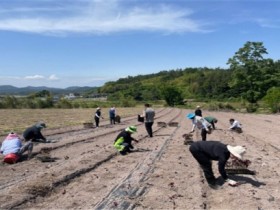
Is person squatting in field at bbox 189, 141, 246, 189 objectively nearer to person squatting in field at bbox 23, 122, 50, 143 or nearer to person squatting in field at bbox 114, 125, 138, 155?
person squatting in field at bbox 114, 125, 138, 155

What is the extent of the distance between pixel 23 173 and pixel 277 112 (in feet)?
204

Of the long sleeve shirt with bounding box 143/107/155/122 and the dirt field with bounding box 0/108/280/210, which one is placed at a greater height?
the long sleeve shirt with bounding box 143/107/155/122

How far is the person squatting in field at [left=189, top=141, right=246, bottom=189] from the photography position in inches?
445

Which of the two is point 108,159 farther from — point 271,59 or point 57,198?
point 271,59

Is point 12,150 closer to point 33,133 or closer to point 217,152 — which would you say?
point 33,133

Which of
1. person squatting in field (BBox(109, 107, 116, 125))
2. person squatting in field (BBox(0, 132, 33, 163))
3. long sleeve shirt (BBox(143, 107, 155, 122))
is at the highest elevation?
long sleeve shirt (BBox(143, 107, 155, 122))

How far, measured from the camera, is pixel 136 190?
11.5 metres

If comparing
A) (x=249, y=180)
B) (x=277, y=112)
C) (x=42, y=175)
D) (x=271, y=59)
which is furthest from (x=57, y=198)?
(x=271, y=59)

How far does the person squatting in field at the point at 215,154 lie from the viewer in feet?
37.1

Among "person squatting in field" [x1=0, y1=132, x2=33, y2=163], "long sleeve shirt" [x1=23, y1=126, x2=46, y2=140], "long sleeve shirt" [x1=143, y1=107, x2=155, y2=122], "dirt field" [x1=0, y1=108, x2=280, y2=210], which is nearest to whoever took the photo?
"dirt field" [x1=0, y1=108, x2=280, y2=210]

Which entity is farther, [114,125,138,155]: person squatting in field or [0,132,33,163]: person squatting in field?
[114,125,138,155]: person squatting in field

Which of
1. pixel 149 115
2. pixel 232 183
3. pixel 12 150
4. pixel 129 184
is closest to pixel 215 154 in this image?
pixel 232 183

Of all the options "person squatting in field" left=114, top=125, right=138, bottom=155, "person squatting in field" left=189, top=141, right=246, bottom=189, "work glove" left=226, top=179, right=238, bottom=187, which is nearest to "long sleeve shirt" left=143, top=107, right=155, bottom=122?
"person squatting in field" left=114, top=125, right=138, bottom=155

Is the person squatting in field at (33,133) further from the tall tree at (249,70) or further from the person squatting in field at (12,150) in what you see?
the tall tree at (249,70)
